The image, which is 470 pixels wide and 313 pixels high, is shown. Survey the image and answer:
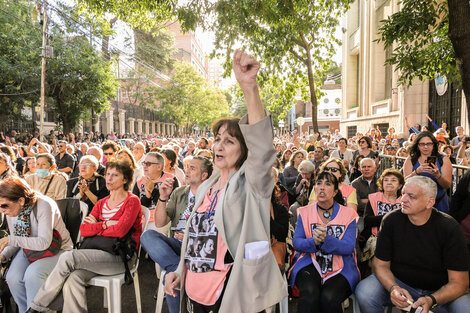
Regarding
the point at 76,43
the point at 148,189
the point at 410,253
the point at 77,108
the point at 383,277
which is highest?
the point at 76,43

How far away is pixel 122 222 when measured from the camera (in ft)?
11.8

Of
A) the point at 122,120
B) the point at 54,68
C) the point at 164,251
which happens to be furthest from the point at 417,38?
the point at 122,120

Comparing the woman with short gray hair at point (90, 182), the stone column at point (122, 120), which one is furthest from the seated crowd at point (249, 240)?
the stone column at point (122, 120)

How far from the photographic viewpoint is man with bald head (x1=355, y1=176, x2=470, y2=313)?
2.91 meters

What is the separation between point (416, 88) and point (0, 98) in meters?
21.6

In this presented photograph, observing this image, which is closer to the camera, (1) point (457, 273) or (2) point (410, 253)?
(1) point (457, 273)

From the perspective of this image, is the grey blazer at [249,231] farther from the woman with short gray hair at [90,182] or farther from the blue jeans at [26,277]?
the woman with short gray hair at [90,182]

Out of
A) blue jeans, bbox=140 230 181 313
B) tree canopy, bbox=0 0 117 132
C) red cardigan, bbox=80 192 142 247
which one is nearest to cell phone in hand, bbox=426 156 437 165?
blue jeans, bbox=140 230 181 313

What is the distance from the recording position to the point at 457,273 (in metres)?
2.93

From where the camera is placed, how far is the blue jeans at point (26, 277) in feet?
11.3

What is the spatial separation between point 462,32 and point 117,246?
4.93 m

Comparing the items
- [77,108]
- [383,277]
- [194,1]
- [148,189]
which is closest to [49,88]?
[77,108]

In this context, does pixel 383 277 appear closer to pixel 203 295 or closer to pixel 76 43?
pixel 203 295

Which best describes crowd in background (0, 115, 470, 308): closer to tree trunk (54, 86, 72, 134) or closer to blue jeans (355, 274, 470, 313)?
blue jeans (355, 274, 470, 313)
